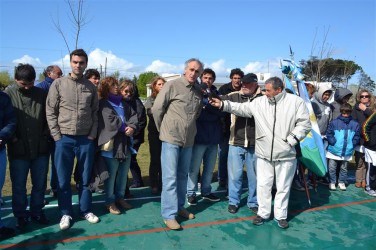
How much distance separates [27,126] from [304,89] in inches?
166

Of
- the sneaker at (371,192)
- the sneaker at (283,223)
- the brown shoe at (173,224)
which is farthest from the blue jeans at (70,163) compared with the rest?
the sneaker at (371,192)

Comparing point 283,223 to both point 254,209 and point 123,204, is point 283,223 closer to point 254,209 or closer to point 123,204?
point 254,209

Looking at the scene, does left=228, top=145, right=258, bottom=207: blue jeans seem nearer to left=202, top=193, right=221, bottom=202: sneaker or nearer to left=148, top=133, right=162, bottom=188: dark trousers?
left=202, top=193, right=221, bottom=202: sneaker

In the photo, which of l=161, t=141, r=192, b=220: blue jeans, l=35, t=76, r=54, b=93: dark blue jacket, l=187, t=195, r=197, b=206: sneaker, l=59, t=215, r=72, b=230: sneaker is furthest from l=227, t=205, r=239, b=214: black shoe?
l=35, t=76, r=54, b=93: dark blue jacket

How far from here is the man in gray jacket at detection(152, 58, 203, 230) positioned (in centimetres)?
375

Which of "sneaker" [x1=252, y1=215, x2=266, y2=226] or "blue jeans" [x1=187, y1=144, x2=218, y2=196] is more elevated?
"blue jeans" [x1=187, y1=144, x2=218, y2=196]

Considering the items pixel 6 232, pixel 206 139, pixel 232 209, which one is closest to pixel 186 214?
pixel 232 209

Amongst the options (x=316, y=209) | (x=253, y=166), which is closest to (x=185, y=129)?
(x=253, y=166)

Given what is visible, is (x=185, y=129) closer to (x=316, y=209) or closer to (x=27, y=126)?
(x=27, y=126)

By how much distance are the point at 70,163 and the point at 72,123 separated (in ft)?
1.70

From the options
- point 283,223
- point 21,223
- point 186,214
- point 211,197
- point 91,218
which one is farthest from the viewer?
point 211,197

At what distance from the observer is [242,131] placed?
4.35m

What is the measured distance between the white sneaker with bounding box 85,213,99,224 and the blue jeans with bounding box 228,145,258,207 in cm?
190

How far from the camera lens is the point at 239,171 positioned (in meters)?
4.43
